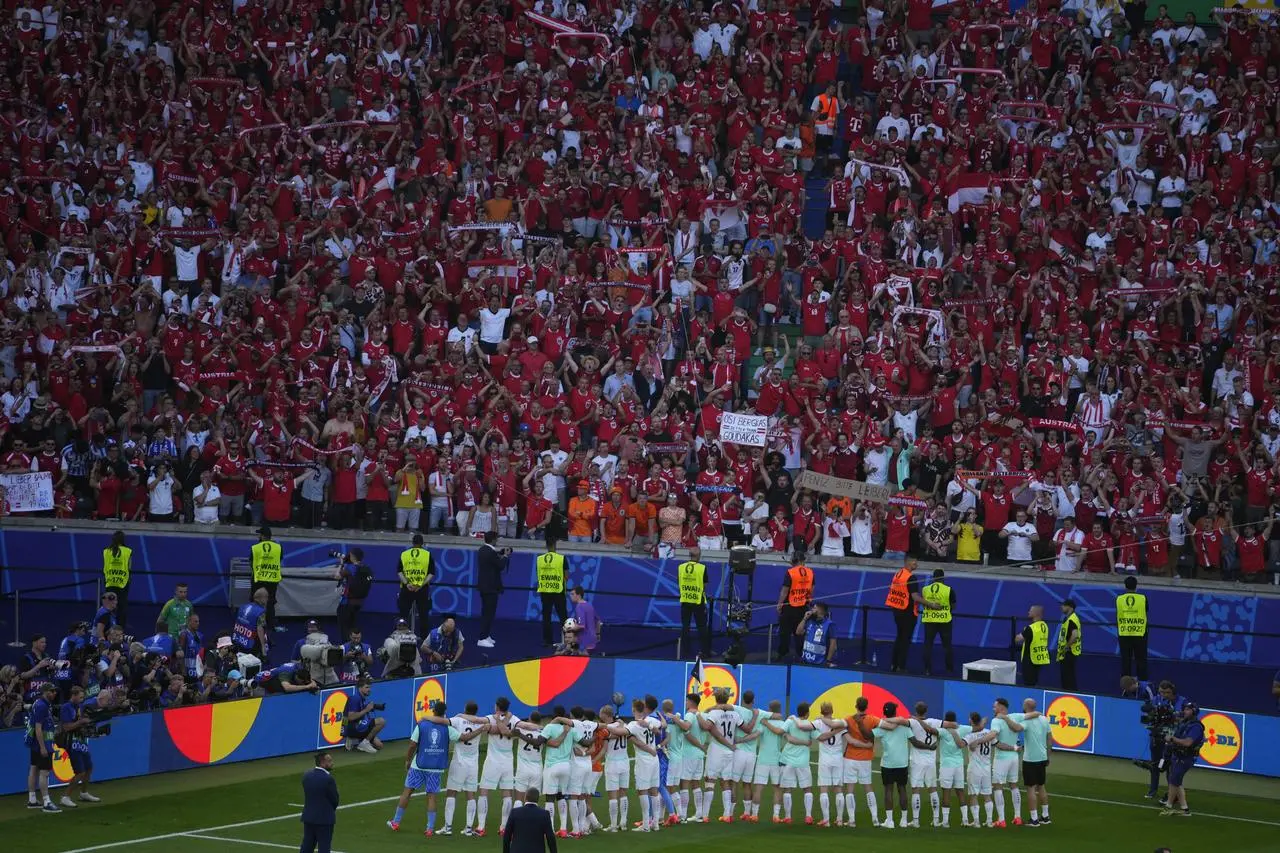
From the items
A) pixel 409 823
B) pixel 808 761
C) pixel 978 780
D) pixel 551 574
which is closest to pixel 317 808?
pixel 409 823

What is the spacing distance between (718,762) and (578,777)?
7.90ft

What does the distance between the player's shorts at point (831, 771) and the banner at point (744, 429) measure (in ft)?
31.6

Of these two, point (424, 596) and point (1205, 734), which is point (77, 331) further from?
point (1205, 734)

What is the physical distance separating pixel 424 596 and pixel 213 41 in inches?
601

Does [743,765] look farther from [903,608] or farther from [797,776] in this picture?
[903,608]

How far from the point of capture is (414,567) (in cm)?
3097

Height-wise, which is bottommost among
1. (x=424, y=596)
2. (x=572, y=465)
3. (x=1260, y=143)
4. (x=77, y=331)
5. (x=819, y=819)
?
(x=819, y=819)

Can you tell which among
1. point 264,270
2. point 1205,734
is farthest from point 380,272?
point 1205,734

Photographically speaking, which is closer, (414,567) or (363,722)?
(363,722)

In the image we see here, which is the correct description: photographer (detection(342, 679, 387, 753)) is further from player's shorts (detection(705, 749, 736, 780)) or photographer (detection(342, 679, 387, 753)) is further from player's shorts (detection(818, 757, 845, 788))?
player's shorts (detection(818, 757, 845, 788))

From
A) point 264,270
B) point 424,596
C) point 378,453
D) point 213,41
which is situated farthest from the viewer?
point 213,41

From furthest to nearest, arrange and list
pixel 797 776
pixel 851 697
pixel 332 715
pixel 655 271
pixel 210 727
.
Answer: pixel 655 271 < pixel 851 697 < pixel 332 715 < pixel 210 727 < pixel 797 776

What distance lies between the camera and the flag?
1499 inches

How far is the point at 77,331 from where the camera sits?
35.2 metres
